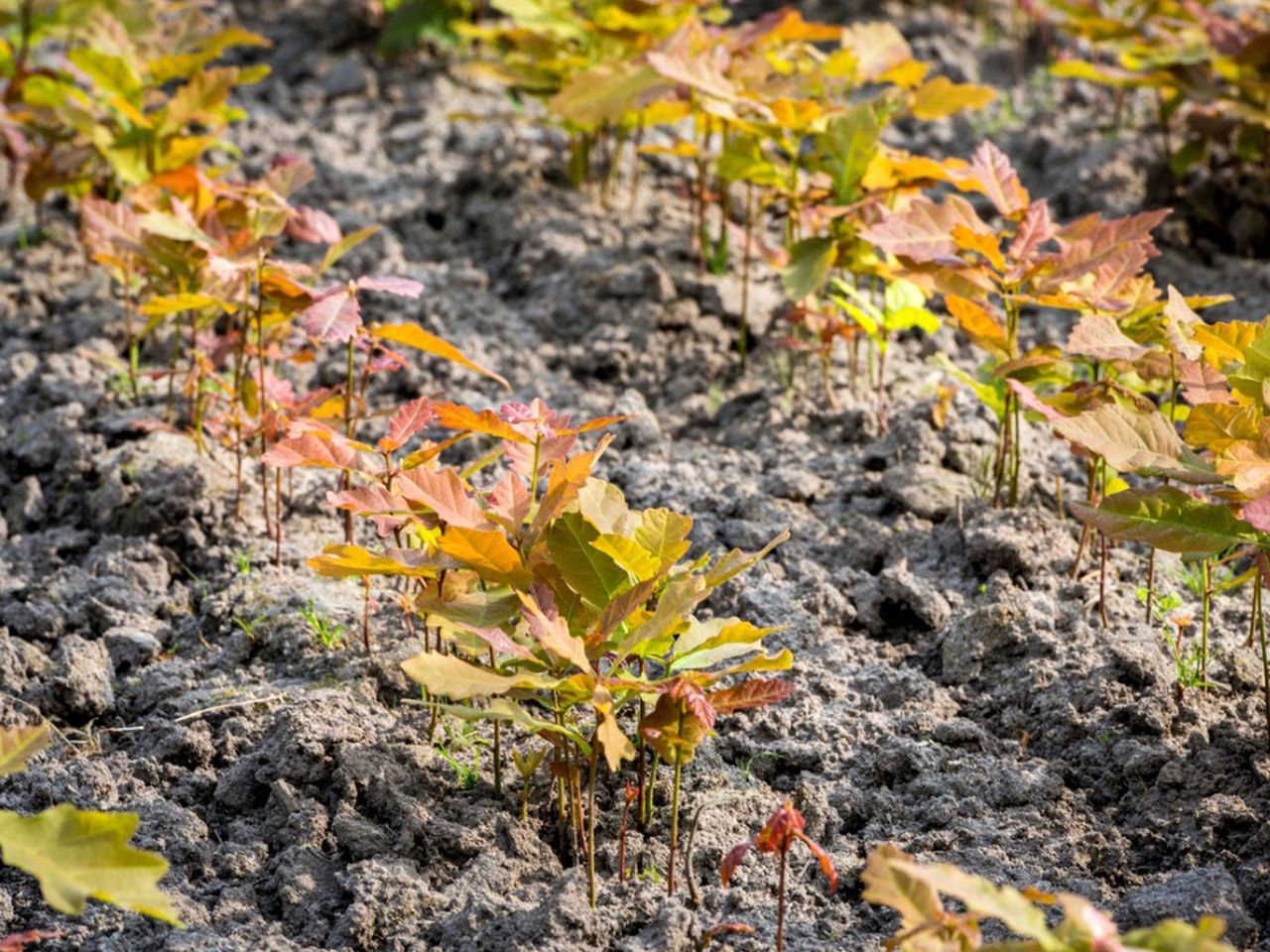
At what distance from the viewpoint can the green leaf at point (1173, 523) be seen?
2.14 meters

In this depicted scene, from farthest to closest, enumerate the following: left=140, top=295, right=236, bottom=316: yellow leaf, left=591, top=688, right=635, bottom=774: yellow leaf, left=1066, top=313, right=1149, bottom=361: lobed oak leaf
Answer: left=140, top=295, right=236, bottom=316: yellow leaf, left=1066, top=313, right=1149, bottom=361: lobed oak leaf, left=591, top=688, right=635, bottom=774: yellow leaf

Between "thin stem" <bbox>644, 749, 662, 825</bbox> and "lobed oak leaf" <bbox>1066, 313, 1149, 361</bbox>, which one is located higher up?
"lobed oak leaf" <bbox>1066, 313, 1149, 361</bbox>

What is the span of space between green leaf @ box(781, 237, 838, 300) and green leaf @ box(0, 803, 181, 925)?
1799mm

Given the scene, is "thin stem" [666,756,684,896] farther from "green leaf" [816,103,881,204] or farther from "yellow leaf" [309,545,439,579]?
"green leaf" [816,103,881,204]

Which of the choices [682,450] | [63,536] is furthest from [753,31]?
[63,536]

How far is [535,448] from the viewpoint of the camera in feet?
7.21

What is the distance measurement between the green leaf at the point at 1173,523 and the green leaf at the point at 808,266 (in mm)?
1021

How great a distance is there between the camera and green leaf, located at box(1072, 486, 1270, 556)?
2137mm

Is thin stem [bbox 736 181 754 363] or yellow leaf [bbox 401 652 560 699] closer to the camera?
yellow leaf [bbox 401 652 560 699]

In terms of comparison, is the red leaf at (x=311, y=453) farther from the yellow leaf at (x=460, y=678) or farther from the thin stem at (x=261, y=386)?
the yellow leaf at (x=460, y=678)

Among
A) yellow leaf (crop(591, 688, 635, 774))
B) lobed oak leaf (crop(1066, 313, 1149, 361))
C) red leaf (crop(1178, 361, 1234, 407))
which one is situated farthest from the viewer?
lobed oak leaf (crop(1066, 313, 1149, 361))

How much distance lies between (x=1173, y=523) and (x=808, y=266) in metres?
1.17

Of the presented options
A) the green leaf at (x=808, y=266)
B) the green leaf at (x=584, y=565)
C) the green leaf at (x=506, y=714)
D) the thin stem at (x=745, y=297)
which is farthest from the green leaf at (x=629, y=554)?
the thin stem at (x=745, y=297)

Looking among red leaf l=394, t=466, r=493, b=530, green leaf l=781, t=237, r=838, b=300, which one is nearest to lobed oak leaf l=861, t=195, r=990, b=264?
green leaf l=781, t=237, r=838, b=300
